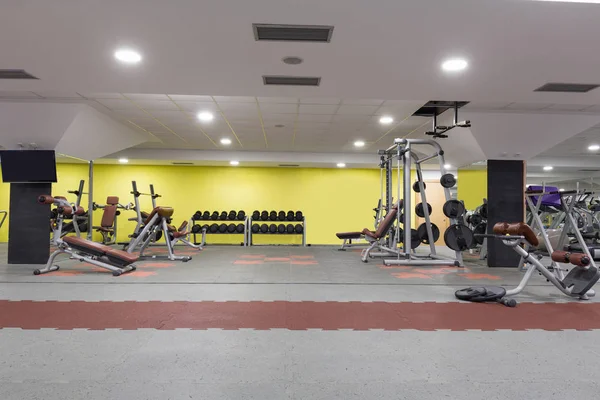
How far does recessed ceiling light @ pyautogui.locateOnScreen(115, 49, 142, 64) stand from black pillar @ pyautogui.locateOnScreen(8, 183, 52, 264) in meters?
3.68

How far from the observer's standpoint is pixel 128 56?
118 inches

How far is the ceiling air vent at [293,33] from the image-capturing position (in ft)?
8.42

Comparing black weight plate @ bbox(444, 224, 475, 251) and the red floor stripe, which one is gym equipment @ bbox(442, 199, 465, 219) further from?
the red floor stripe

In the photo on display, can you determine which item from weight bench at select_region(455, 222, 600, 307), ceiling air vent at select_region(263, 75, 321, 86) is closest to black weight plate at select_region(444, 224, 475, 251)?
weight bench at select_region(455, 222, 600, 307)

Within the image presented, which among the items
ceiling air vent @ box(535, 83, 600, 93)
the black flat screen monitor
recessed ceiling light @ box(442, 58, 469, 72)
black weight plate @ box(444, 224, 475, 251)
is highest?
ceiling air vent @ box(535, 83, 600, 93)

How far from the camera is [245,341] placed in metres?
2.37

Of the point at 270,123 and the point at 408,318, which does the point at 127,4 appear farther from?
the point at 270,123

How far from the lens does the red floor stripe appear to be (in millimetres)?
2712

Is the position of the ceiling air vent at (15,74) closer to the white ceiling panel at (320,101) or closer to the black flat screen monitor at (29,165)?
the black flat screen monitor at (29,165)

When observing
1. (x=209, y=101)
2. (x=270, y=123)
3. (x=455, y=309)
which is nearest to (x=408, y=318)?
(x=455, y=309)

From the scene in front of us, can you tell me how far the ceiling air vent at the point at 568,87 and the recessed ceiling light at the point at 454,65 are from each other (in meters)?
1.02

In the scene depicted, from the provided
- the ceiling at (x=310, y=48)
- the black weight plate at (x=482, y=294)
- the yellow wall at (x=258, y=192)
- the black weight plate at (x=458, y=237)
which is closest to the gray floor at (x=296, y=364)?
the black weight plate at (x=482, y=294)

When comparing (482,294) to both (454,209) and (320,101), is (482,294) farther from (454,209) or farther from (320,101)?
(320,101)

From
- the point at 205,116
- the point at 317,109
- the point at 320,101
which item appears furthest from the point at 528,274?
the point at 205,116
